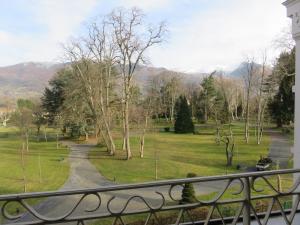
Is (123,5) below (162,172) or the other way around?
the other way around

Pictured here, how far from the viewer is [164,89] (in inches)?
1612

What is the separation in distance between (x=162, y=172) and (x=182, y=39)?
62.8 ft

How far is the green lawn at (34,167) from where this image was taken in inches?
617

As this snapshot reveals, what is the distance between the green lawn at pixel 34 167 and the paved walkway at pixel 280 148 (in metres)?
10.6

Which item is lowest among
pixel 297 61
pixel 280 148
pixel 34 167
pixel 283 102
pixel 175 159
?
pixel 34 167

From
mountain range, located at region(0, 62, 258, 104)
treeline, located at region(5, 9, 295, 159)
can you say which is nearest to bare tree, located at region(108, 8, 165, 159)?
treeline, located at region(5, 9, 295, 159)

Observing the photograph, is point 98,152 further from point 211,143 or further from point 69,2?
point 69,2

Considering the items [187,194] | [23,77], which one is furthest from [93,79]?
[23,77]

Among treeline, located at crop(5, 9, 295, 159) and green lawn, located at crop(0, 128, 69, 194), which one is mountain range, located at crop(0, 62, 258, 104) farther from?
green lawn, located at crop(0, 128, 69, 194)

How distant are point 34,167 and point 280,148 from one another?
15284mm

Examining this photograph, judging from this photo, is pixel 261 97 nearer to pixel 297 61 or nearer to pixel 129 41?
pixel 129 41

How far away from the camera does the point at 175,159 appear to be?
20.8 meters

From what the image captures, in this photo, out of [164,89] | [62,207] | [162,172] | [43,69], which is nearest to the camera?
[62,207]

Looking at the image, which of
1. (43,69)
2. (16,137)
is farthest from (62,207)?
(43,69)
